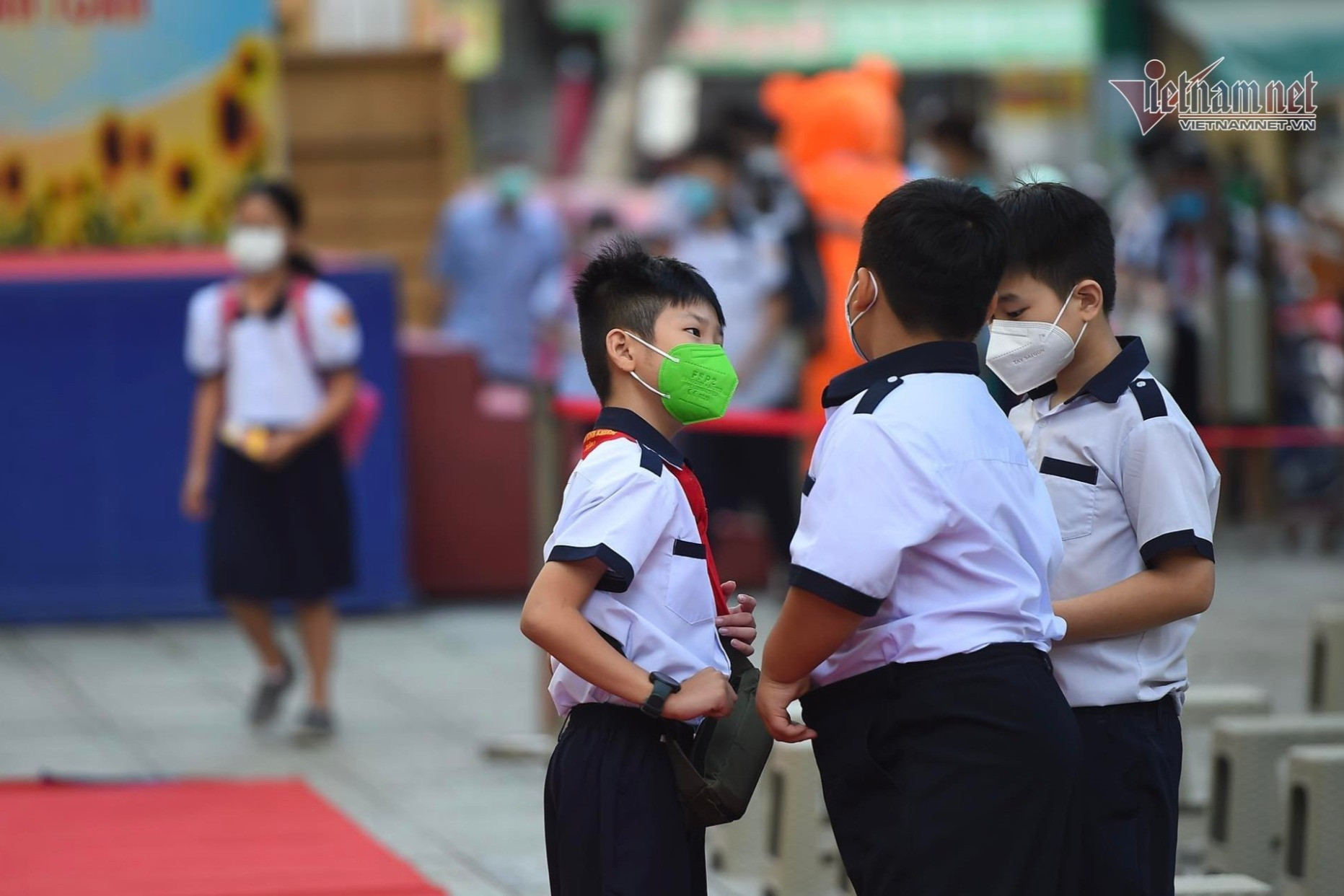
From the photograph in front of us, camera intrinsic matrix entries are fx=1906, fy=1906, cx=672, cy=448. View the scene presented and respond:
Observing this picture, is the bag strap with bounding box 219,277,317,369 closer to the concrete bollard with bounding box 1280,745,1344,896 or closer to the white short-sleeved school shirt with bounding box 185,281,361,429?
the white short-sleeved school shirt with bounding box 185,281,361,429

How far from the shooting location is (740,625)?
3.29 metres

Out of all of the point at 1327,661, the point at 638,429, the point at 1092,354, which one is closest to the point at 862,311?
the point at 638,429

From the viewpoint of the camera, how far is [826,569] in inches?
110

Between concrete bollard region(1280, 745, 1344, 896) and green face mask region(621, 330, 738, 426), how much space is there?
6.96 feet

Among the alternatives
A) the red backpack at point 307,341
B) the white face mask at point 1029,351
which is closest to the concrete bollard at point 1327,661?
the white face mask at point 1029,351

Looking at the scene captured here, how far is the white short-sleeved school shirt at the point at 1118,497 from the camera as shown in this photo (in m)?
3.24

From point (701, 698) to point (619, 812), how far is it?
256 millimetres

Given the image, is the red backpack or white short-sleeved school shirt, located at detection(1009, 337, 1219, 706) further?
the red backpack

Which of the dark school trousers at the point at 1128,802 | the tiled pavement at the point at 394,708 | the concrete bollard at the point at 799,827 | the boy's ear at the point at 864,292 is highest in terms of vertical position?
the boy's ear at the point at 864,292

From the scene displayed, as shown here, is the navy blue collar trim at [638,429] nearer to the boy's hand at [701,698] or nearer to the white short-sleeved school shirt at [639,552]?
the white short-sleeved school shirt at [639,552]

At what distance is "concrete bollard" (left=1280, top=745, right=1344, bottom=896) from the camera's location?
14.8 feet

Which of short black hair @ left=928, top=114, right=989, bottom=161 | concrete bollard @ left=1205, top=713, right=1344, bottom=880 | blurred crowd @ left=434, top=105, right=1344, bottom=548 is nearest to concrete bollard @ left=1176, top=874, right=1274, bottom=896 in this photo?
concrete bollard @ left=1205, top=713, right=1344, bottom=880

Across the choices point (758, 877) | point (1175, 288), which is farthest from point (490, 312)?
point (758, 877)

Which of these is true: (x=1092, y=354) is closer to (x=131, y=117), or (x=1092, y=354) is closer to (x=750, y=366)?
(x=750, y=366)
